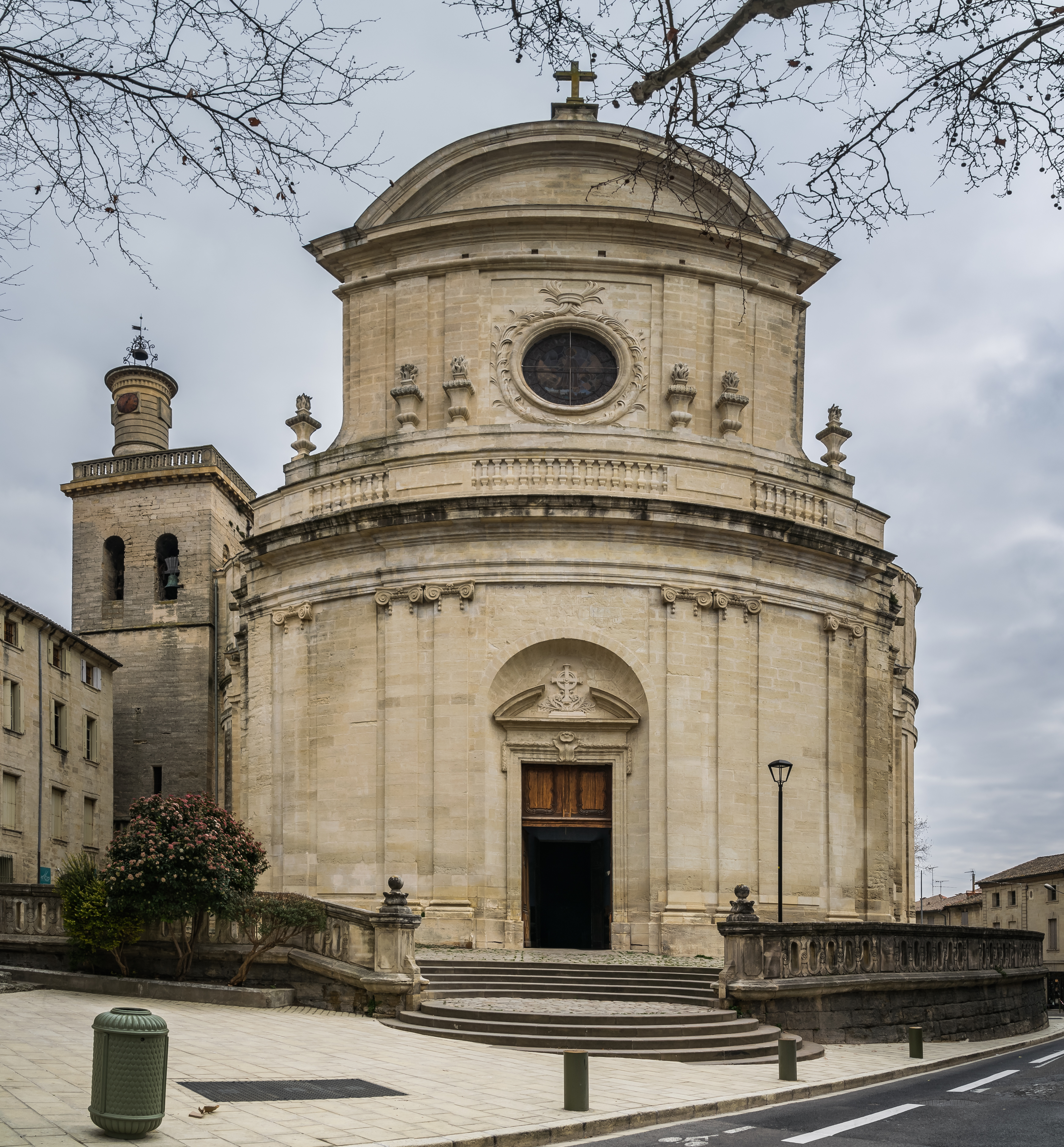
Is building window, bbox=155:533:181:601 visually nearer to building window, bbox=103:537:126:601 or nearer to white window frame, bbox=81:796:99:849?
→ building window, bbox=103:537:126:601

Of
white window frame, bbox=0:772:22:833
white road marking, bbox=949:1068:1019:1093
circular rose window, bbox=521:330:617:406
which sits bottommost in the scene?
white road marking, bbox=949:1068:1019:1093

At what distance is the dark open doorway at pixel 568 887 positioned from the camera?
26453 millimetres

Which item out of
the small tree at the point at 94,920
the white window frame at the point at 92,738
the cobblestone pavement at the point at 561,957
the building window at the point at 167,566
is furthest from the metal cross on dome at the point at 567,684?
the building window at the point at 167,566

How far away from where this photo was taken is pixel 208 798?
70.4 ft

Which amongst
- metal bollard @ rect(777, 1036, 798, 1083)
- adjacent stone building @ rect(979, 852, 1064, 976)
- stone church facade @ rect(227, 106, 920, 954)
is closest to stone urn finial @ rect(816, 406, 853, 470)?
stone church facade @ rect(227, 106, 920, 954)

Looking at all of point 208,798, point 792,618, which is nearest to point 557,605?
point 792,618

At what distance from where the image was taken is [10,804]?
1443 inches

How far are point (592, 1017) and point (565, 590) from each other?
396 inches

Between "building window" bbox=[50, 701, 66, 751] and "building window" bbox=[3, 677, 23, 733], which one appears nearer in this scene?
"building window" bbox=[3, 677, 23, 733]

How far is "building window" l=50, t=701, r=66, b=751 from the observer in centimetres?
3975

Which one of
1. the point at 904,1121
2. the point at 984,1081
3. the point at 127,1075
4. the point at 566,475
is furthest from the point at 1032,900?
the point at 127,1075

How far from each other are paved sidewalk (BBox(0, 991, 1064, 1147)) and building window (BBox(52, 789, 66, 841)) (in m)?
20.8

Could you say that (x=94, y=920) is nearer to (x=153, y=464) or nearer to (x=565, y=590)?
(x=565, y=590)

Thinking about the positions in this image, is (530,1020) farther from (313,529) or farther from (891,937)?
(313,529)
